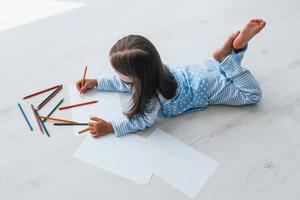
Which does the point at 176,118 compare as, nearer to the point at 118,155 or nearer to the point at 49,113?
the point at 118,155

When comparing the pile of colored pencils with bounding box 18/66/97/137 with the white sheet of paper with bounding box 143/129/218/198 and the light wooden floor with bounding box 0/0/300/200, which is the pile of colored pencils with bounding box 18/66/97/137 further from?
the white sheet of paper with bounding box 143/129/218/198

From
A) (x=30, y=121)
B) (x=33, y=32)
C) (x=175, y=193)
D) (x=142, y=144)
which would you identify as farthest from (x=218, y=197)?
(x=33, y=32)

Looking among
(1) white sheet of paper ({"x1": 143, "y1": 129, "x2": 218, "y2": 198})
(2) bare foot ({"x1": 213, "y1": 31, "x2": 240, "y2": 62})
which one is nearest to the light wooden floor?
(1) white sheet of paper ({"x1": 143, "y1": 129, "x2": 218, "y2": 198})

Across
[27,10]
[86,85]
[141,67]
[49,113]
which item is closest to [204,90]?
[141,67]

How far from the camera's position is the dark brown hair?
976mm

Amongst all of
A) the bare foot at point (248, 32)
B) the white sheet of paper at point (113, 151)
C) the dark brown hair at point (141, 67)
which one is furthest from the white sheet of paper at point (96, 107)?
the bare foot at point (248, 32)

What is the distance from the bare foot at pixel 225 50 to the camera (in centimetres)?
120

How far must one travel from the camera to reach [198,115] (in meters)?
1.22

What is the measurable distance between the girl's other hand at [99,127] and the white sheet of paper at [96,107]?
6 cm

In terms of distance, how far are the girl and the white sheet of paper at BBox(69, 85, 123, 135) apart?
0.08 feet

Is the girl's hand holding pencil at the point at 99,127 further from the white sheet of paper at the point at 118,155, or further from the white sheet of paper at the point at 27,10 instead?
the white sheet of paper at the point at 27,10

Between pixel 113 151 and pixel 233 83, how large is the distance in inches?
17.8

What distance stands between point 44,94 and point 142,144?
1.37ft

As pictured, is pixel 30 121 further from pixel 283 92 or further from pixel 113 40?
pixel 283 92
